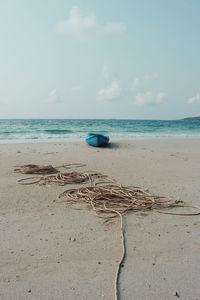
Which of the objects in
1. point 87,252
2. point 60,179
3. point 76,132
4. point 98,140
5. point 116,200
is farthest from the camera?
point 76,132

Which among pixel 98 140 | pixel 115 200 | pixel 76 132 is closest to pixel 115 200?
pixel 115 200

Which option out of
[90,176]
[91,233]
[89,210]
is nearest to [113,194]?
[89,210]

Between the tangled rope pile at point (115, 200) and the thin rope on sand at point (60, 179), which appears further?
the thin rope on sand at point (60, 179)

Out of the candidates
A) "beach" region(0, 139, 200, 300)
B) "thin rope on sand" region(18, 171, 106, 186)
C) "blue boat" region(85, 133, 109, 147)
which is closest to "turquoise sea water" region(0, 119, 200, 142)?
"blue boat" region(85, 133, 109, 147)

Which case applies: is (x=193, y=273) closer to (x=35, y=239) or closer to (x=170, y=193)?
(x=35, y=239)

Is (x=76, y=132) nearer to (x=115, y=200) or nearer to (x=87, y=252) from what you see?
(x=115, y=200)

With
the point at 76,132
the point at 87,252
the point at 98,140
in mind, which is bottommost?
the point at 87,252

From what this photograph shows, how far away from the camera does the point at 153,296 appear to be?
1665 mm

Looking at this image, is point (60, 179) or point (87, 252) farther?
point (60, 179)

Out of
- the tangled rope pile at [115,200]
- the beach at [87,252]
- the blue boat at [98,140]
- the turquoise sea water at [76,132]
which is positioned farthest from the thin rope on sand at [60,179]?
the turquoise sea water at [76,132]

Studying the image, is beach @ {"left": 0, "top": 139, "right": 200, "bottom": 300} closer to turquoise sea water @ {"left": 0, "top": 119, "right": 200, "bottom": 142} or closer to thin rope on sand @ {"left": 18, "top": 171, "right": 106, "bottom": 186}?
thin rope on sand @ {"left": 18, "top": 171, "right": 106, "bottom": 186}

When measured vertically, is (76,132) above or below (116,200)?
above

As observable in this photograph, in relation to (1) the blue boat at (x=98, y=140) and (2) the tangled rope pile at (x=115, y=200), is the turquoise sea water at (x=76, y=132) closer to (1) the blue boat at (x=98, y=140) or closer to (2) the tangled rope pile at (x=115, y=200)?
(1) the blue boat at (x=98, y=140)

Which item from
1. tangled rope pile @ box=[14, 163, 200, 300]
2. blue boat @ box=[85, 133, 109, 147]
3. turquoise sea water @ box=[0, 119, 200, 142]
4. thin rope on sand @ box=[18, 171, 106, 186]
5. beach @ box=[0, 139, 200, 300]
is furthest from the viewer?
turquoise sea water @ box=[0, 119, 200, 142]
